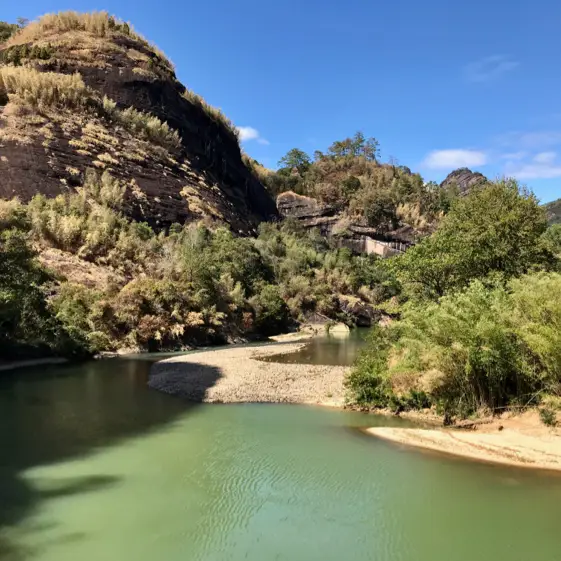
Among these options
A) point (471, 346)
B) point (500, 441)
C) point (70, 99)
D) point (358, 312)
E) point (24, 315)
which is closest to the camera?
point (500, 441)

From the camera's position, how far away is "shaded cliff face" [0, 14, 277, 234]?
4400 centimetres

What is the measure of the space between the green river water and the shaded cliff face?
3493 centimetres

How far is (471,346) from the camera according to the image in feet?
41.7

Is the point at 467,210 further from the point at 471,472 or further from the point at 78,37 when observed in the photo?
the point at 78,37

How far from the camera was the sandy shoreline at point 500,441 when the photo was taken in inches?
428

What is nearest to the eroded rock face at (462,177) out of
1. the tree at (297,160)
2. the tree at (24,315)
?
the tree at (297,160)

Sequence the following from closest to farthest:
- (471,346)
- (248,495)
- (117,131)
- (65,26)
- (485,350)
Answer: (248,495)
(485,350)
(471,346)
(117,131)
(65,26)

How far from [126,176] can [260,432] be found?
134 feet

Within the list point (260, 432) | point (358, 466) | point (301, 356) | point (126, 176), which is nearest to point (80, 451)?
point (260, 432)

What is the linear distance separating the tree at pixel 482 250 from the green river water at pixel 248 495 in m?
7.89

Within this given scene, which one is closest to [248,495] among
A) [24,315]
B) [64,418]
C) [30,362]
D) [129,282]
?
[64,418]

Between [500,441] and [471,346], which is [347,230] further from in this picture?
[500,441]

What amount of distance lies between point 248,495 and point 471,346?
7.01 metres

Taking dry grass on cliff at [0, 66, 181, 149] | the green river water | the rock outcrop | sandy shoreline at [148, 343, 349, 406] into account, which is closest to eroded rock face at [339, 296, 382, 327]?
the rock outcrop
